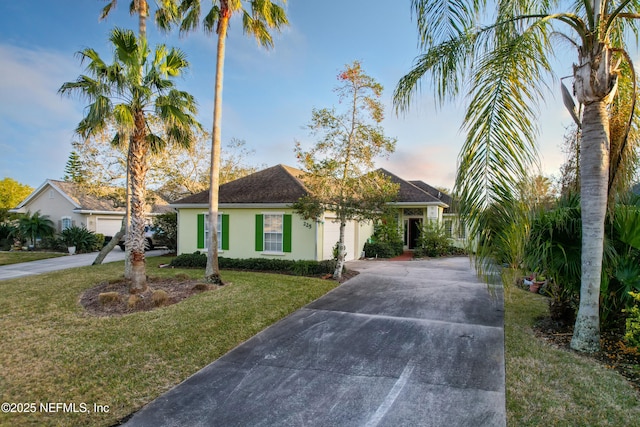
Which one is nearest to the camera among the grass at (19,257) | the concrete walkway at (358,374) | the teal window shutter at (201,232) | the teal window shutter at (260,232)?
the concrete walkway at (358,374)

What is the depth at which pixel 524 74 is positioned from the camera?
14.7 ft

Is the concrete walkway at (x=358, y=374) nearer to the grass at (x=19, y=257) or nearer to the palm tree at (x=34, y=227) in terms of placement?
the grass at (x=19, y=257)

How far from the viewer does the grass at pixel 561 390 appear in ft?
11.0

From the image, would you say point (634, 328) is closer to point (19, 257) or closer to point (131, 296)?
point (131, 296)

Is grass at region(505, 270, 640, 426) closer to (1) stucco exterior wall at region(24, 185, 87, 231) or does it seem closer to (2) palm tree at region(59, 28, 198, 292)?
(2) palm tree at region(59, 28, 198, 292)

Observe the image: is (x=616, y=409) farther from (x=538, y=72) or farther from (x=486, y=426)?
(x=538, y=72)

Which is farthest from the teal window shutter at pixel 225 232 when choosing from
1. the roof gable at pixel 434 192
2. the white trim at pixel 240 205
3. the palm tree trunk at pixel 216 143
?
the roof gable at pixel 434 192

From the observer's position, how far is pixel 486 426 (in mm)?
3293

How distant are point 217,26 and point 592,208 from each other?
10482mm

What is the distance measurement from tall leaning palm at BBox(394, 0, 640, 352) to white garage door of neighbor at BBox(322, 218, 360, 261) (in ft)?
30.3

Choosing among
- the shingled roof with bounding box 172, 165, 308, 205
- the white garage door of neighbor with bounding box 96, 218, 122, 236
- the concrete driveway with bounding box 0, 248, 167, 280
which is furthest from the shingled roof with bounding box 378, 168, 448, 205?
the white garage door of neighbor with bounding box 96, 218, 122, 236

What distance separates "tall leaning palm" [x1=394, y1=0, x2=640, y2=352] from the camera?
13.6 feet

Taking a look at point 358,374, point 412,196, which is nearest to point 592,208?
point 358,374

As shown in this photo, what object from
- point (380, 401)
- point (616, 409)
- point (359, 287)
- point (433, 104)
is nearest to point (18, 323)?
point (380, 401)
